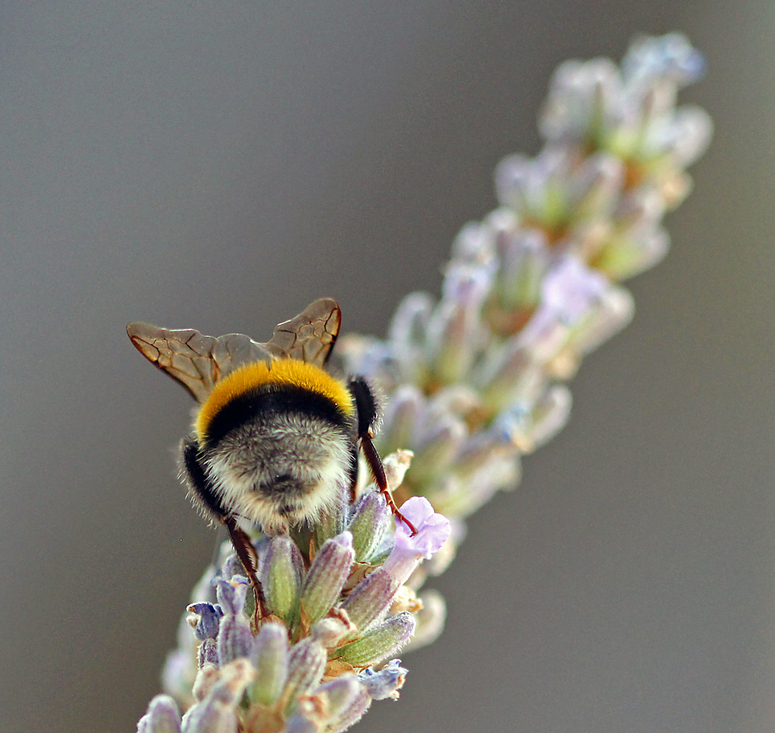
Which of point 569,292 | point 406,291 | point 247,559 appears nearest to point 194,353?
point 247,559

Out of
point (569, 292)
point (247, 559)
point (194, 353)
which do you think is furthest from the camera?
point (569, 292)

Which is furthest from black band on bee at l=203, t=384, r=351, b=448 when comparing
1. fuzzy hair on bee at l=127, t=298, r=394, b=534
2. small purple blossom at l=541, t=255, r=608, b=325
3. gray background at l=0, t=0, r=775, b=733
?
gray background at l=0, t=0, r=775, b=733

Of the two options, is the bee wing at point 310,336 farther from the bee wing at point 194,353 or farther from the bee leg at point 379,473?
the bee leg at point 379,473

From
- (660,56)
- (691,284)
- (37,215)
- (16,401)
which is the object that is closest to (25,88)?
(37,215)

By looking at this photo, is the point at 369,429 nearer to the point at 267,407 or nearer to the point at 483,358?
the point at 267,407

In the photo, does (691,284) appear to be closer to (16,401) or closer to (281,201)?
(281,201)
